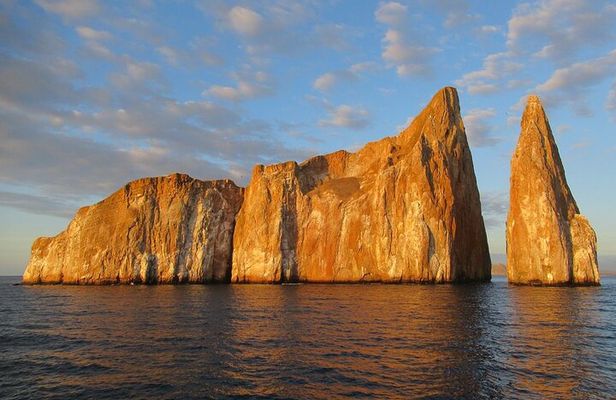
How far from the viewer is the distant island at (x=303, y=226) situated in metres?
76.8

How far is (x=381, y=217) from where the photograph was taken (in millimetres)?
79875

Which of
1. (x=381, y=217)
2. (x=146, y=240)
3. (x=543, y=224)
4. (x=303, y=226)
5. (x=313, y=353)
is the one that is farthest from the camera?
(x=303, y=226)

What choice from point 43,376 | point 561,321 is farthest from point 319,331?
point 561,321

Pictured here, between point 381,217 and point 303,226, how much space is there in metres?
16.9

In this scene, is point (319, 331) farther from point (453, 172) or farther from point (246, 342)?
point (453, 172)

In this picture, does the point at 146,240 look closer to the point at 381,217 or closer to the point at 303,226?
the point at 303,226

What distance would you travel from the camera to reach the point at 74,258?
8919 centimetres

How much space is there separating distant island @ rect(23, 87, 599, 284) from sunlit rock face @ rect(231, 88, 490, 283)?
0.63 feet

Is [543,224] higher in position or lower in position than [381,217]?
lower

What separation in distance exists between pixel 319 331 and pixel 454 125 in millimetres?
67177

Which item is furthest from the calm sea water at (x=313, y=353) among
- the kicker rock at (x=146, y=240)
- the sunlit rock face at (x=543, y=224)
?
the kicker rock at (x=146, y=240)

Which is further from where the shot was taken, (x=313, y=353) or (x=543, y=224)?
(x=543, y=224)

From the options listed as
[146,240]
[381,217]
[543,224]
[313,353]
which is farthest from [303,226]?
[313,353]

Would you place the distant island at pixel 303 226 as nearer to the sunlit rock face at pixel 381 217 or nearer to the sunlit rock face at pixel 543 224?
the sunlit rock face at pixel 381 217
